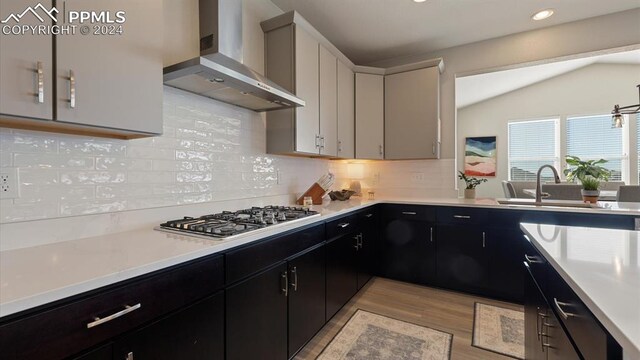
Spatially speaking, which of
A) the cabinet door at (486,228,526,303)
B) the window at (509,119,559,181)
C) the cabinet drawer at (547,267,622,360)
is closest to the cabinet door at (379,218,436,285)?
the cabinet door at (486,228,526,303)

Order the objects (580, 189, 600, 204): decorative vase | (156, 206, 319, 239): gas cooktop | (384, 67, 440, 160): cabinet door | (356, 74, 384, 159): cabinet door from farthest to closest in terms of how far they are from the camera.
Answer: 1. (356, 74, 384, 159): cabinet door
2. (384, 67, 440, 160): cabinet door
3. (580, 189, 600, 204): decorative vase
4. (156, 206, 319, 239): gas cooktop

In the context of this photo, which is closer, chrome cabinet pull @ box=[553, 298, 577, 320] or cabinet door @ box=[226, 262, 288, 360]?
chrome cabinet pull @ box=[553, 298, 577, 320]

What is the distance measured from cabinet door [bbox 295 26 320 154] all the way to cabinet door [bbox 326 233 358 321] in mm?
823

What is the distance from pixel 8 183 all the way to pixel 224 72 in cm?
97

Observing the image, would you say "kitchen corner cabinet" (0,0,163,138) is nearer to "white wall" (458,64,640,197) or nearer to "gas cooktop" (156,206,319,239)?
"gas cooktop" (156,206,319,239)

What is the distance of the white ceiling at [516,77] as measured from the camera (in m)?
A: 5.00

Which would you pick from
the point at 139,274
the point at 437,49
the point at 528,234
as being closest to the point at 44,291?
the point at 139,274

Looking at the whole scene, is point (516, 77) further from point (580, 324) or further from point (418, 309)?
point (580, 324)

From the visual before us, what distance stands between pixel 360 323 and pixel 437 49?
310cm

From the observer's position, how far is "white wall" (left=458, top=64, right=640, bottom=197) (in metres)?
5.70

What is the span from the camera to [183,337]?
1.04 meters

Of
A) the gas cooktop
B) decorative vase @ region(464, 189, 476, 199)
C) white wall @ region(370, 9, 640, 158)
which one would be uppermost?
white wall @ region(370, 9, 640, 158)

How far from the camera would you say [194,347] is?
3.53 ft

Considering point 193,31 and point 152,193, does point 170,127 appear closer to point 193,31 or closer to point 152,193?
point 152,193
